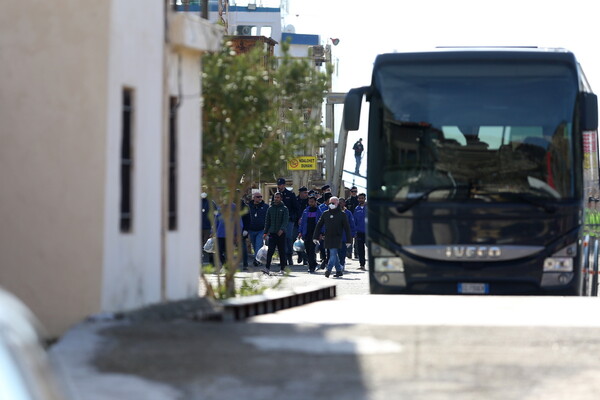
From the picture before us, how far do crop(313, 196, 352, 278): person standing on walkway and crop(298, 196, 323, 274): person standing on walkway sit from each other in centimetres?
73

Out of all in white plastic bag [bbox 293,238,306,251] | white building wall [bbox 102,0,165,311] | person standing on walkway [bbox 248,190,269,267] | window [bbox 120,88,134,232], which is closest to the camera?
white building wall [bbox 102,0,165,311]

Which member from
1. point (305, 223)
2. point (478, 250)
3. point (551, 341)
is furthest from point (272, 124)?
point (305, 223)

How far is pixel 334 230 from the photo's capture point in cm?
2819

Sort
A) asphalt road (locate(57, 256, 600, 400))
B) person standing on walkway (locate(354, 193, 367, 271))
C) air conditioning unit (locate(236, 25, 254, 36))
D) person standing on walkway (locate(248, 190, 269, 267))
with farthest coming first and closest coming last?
air conditioning unit (locate(236, 25, 254, 36)) < person standing on walkway (locate(354, 193, 367, 271)) < person standing on walkway (locate(248, 190, 269, 267)) < asphalt road (locate(57, 256, 600, 400))

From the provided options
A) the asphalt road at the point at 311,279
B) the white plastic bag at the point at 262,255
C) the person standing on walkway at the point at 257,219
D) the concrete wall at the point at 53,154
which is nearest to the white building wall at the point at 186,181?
the concrete wall at the point at 53,154

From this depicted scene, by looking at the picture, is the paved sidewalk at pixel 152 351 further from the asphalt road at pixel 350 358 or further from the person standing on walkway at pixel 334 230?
the person standing on walkway at pixel 334 230

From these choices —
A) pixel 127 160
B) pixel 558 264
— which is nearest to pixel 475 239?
pixel 558 264

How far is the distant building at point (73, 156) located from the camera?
10695mm

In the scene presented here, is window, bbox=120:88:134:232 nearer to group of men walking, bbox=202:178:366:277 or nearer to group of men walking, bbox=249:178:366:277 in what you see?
group of men walking, bbox=202:178:366:277

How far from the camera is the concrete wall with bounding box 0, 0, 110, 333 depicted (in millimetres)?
10680

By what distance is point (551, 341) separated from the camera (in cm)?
988

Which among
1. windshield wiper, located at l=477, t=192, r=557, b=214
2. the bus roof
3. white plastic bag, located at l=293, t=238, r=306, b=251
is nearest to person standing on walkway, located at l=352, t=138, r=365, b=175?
white plastic bag, located at l=293, t=238, r=306, b=251

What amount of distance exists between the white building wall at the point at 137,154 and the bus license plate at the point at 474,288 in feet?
14.1

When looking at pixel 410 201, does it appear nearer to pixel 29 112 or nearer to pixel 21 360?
pixel 29 112
